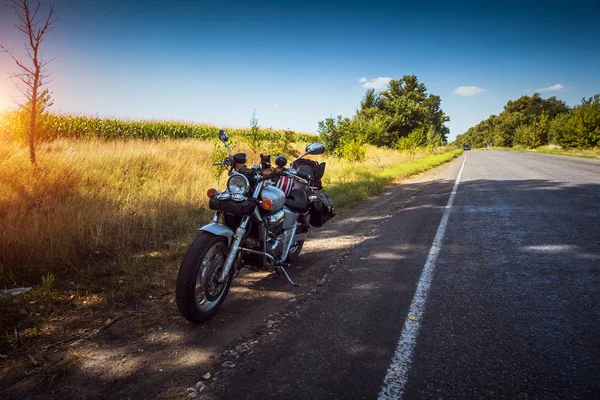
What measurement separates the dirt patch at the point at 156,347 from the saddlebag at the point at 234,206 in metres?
1.04

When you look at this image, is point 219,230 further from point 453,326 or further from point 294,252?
point 453,326

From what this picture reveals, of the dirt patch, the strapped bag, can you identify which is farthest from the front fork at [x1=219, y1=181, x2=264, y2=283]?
the strapped bag

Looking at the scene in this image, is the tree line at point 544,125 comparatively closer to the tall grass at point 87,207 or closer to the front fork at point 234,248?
the tall grass at point 87,207

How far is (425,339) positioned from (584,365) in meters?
1.05

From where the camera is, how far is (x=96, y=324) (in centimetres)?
301

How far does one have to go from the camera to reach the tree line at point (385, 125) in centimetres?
2134

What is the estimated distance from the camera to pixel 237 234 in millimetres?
3135

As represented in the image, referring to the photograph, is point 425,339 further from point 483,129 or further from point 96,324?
point 483,129

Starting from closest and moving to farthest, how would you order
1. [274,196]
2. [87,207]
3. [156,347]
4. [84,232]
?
[156,347]
[274,196]
[84,232]
[87,207]

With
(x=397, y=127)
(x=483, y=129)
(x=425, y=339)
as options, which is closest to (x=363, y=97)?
(x=397, y=127)

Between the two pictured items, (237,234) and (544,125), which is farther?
(544,125)

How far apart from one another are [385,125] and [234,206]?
103ft

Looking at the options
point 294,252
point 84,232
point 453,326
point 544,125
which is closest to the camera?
point 453,326

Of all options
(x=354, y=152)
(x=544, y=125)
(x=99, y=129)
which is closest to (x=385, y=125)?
(x=354, y=152)
